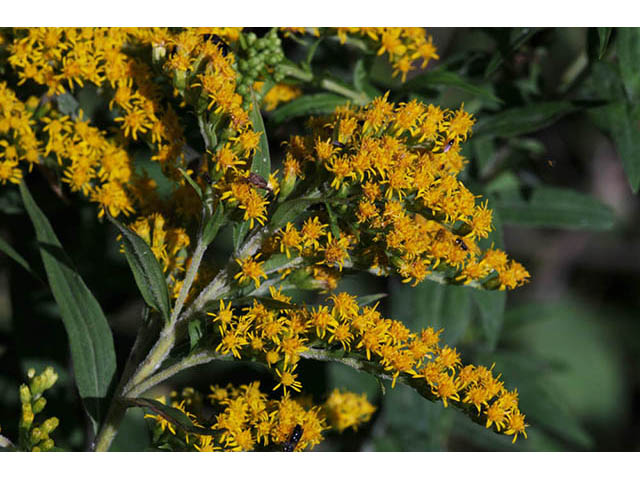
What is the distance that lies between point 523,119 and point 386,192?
1.46 m

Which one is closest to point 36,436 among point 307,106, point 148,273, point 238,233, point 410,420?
point 148,273

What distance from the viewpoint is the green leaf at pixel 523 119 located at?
10.9 ft

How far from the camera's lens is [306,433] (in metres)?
2.43

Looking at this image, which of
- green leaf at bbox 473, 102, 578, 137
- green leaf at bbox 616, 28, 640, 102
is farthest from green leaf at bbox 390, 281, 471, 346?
green leaf at bbox 616, 28, 640, 102

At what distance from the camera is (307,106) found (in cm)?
305

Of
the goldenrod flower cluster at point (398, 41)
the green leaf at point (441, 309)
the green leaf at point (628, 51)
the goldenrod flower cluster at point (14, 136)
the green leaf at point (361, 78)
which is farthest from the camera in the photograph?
the green leaf at point (441, 309)

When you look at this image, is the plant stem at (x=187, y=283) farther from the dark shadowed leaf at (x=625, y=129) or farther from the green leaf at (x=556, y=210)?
the green leaf at (x=556, y=210)

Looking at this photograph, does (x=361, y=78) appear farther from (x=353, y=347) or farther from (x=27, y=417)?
(x=27, y=417)

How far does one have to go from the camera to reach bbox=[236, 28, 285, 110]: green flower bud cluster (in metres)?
2.58

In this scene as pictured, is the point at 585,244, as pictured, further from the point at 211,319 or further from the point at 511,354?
the point at 211,319

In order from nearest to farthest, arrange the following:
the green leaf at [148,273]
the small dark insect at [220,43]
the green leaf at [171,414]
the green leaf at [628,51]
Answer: the green leaf at [171,414]
the green leaf at [148,273]
the small dark insect at [220,43]
the green leaf at [628,51]

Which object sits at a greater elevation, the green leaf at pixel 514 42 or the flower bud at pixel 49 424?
the green leaf at pixel 514 42

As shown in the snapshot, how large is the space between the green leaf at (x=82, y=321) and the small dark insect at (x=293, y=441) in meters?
0.72

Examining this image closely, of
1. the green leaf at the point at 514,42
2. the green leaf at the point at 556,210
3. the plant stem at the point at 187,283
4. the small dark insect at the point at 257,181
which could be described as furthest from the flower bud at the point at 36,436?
the green leaf at the point at 556,210
